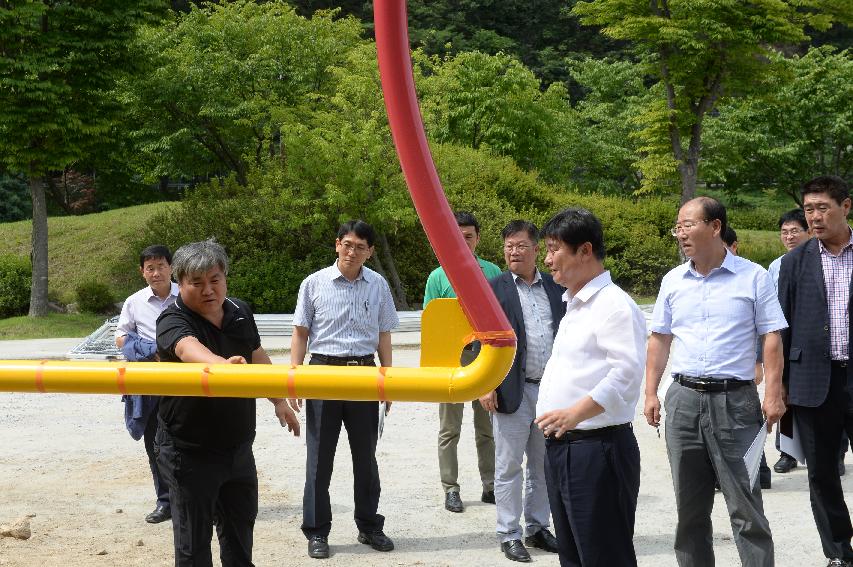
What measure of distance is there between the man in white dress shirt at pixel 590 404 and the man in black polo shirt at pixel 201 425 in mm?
1287

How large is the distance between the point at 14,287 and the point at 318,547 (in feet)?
58.6

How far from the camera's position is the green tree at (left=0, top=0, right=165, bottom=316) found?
18906 mm

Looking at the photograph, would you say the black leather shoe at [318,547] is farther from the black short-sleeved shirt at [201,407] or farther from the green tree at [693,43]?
the green tree at [693,43]

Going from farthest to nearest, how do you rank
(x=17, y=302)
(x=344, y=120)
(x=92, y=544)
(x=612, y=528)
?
1. (x=17, y=302)
2. (x=344, y=120)
3. (x=92, y=544)
4. (x=612, y=528)

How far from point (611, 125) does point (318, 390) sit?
36.8 m

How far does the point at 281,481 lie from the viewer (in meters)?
7.89

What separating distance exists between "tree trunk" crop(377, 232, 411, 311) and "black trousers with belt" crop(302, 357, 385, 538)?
14.3 metres

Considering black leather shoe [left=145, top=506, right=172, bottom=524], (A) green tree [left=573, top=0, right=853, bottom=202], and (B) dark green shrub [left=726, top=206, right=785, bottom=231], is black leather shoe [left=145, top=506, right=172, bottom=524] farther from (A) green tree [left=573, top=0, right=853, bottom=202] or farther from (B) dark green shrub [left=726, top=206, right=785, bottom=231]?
(B) dark green shrub [left=726, top=206, right=785, bottom=231]

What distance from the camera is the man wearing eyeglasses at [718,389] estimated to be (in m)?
4.86

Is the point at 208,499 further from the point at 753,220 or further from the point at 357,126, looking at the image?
the point at 753,220

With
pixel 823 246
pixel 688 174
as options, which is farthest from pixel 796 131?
pixel 823 246

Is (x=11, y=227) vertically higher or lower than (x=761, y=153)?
lower

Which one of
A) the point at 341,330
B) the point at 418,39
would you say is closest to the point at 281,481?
the point at 341,330

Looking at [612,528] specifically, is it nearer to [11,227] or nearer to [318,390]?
[318,390]
